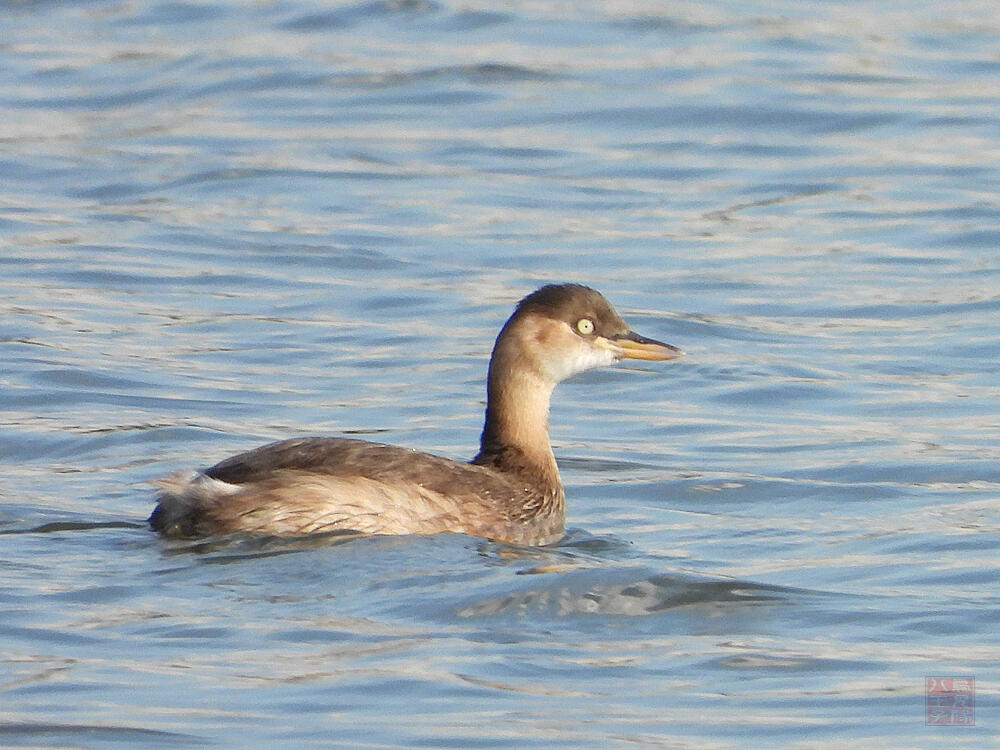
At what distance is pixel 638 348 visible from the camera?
9156 mm

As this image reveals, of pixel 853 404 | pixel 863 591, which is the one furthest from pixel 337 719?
pixel 853 404

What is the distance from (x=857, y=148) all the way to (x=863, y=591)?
956 cm

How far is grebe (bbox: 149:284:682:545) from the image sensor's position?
7820 millimetres

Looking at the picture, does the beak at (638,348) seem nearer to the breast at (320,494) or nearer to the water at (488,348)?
the water at (488,348)

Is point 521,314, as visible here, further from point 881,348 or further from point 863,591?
point 881,348

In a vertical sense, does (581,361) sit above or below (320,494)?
above

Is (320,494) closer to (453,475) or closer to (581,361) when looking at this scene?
(453,475)

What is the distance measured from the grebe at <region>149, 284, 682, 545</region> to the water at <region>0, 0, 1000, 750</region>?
0.45ft

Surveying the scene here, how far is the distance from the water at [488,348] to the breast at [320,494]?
112mm

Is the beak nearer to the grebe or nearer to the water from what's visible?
the grebe

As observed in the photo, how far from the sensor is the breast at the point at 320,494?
780 cm

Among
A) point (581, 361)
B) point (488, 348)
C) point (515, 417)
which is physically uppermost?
point (581, 361)

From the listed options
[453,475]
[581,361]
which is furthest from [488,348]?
[453,475]

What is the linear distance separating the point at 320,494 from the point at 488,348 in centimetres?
395
